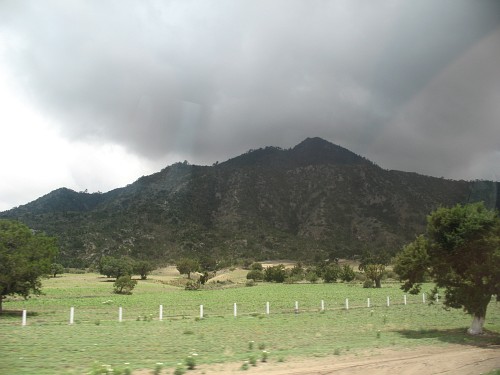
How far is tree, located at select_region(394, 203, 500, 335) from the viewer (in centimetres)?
2203

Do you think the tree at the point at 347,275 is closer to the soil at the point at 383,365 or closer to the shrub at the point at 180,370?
the soil at the point at 383,365

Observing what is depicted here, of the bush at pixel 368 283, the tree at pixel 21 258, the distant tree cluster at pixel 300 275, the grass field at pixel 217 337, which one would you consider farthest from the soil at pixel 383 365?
the distant tree cluster at pixel 300 275

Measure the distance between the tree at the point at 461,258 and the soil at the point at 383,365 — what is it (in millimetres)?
5793

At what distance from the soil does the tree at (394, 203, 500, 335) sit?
5.79m

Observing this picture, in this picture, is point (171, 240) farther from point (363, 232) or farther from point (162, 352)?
point (162, 352)

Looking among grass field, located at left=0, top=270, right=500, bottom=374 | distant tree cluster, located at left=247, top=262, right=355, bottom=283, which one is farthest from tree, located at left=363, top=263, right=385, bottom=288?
grass field, located at left=0, top=270, right=500, bottom=374

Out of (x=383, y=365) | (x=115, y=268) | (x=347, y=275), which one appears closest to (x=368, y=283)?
(x=347, y=275)

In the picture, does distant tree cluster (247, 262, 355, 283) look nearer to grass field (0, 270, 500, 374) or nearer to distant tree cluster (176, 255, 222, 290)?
distant tree cluster (176, 255, 222, 290)

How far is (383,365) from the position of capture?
46.3 ft

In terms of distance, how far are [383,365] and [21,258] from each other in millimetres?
29770

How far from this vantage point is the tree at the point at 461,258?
22031 mm

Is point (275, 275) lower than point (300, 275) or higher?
higher

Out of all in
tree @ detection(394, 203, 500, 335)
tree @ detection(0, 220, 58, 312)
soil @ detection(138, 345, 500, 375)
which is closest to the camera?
soil @ detection(138, 345, 500, 375)

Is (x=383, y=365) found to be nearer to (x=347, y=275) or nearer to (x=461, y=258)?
(x=461, y=258)
